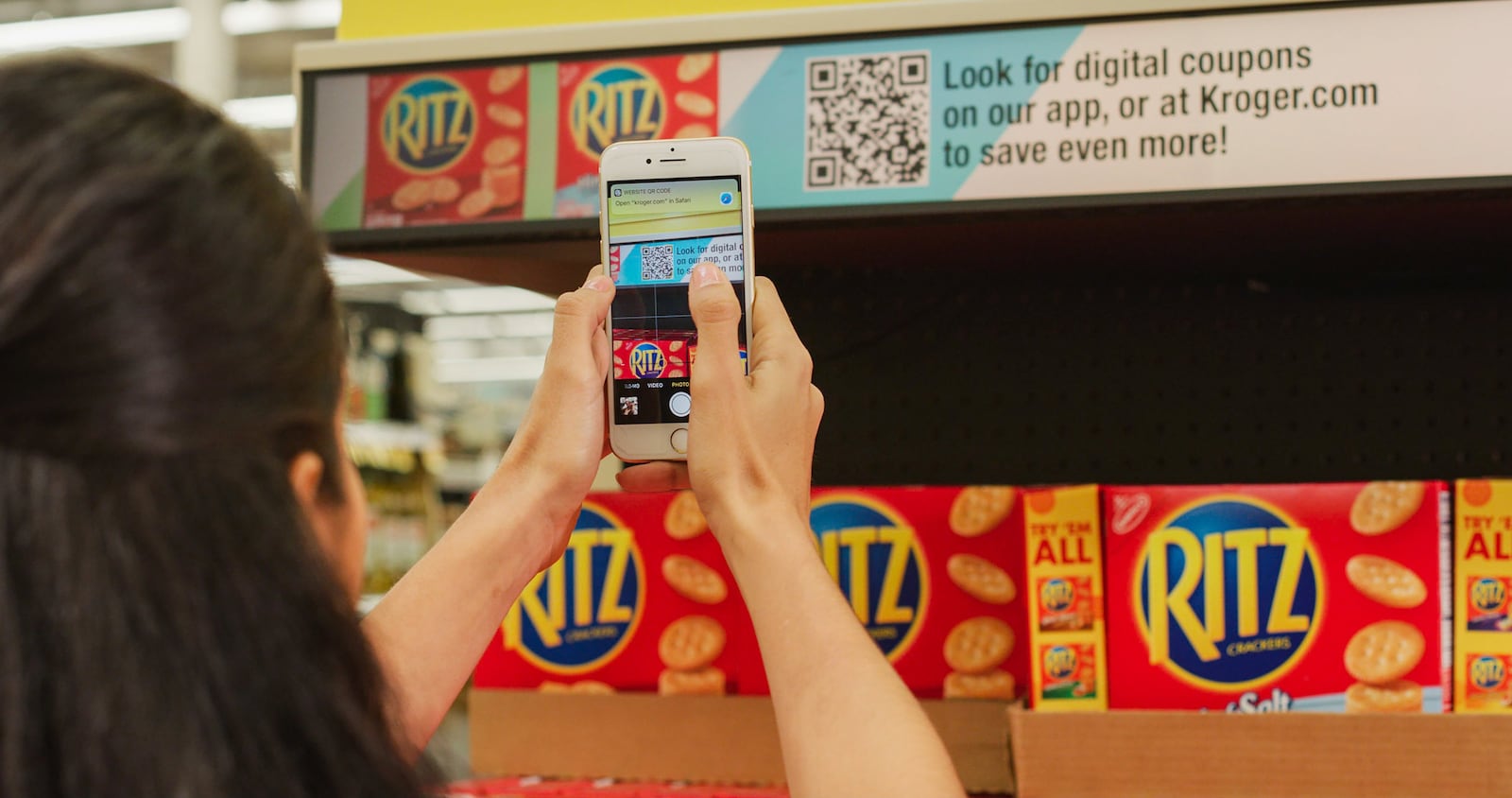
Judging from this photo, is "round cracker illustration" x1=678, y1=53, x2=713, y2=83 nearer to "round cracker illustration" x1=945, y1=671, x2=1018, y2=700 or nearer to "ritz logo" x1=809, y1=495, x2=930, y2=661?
"ritz logo" x1=809, y1=495, x2=930, y2=661

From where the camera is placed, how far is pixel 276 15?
667cm

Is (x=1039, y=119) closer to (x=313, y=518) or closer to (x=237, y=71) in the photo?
(x=313, y=518)

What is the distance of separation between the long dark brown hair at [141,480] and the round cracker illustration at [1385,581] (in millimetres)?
888

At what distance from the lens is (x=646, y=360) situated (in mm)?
1052

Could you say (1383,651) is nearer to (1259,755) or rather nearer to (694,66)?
(1259,755)

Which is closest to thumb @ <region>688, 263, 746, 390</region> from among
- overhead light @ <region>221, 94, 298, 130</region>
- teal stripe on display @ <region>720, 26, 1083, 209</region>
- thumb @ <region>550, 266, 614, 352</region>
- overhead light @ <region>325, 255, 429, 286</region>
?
thumb @ <region>550, 266, 614, 352</region>

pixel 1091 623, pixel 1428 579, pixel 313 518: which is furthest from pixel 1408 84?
pixel 313 518

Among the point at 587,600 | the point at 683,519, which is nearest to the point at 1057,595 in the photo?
the point at 683,519

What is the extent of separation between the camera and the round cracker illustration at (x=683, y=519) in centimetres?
131

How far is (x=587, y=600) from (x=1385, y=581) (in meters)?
0.78

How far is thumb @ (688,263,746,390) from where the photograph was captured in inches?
35.2

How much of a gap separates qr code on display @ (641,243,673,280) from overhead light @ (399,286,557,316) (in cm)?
1160

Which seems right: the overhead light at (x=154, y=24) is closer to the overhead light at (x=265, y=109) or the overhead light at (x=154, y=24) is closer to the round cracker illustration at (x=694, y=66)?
the overhead light at (x=265, y=109)

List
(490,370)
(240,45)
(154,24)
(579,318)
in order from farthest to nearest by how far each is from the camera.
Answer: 1. (490,370)
2. (240,45)
3. (154,24)
4. (579,318)
